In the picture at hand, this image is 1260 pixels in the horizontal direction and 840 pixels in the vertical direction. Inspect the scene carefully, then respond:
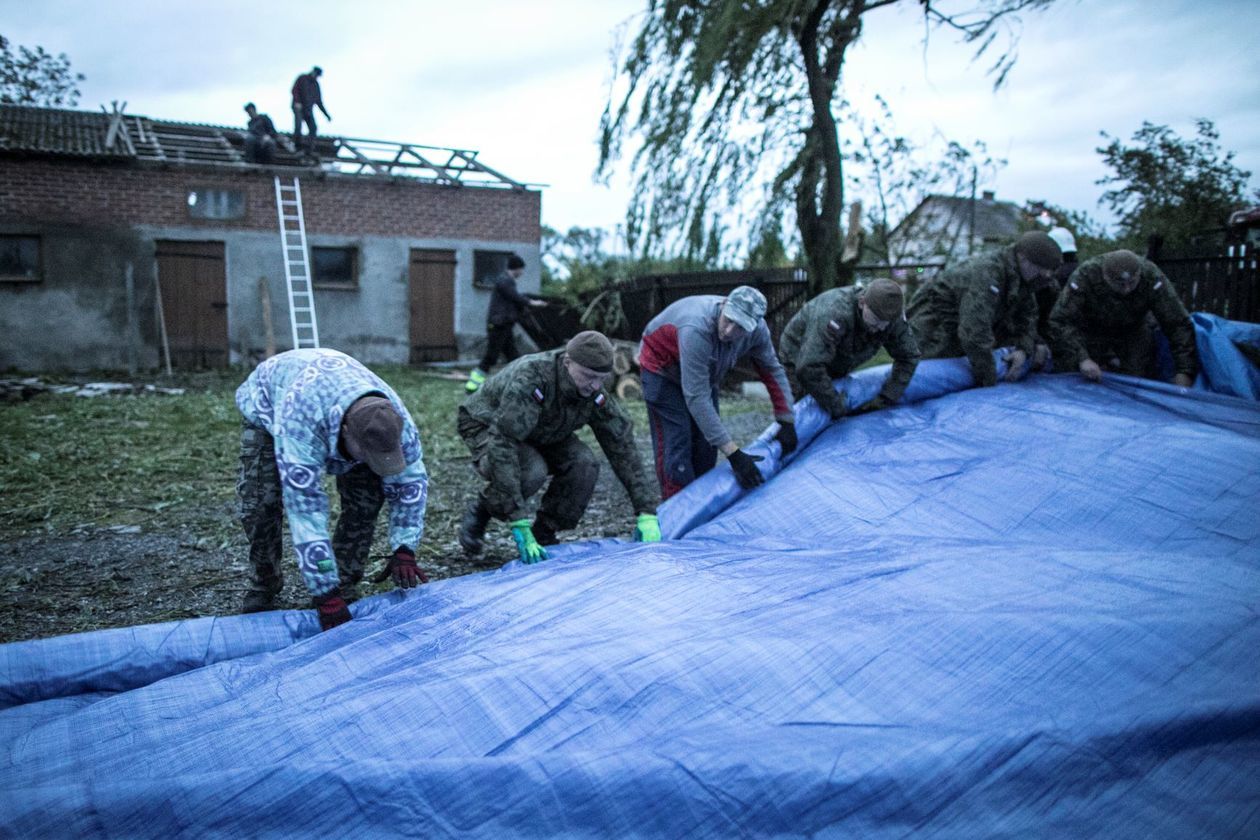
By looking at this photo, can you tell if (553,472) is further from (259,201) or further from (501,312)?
(259,201)

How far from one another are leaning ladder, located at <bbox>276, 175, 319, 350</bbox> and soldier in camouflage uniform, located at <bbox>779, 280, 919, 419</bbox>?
425 inches

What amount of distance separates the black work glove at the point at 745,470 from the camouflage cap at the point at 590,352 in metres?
→ 0.69

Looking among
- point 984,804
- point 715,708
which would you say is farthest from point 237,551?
point 984,804

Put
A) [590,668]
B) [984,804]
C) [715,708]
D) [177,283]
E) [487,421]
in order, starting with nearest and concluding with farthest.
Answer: [984,804]
[715,708]
[590,668]
[487,421]
[177,283]

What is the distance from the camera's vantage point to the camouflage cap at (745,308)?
3764mm

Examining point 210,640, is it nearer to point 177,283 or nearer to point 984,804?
point 984,804

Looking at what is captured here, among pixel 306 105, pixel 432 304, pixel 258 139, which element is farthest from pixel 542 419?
pixel 306 105

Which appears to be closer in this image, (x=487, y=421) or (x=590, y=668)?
(x=590, y=668)

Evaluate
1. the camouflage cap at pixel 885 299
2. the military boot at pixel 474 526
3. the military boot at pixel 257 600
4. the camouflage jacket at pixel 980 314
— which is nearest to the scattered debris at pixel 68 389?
the military boot at pixel 474 526

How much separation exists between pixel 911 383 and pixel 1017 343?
718 mm

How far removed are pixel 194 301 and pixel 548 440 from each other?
11.3 meters

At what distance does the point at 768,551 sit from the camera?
118 inches

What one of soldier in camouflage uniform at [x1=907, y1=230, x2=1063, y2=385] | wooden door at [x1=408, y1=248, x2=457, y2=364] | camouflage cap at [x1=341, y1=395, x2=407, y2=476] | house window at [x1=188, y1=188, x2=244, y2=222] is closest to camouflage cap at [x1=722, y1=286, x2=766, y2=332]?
soldier in camouflage uniform at [x1=907, y1=230, x2=1063, y2=385]

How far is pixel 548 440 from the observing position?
3891 mm
